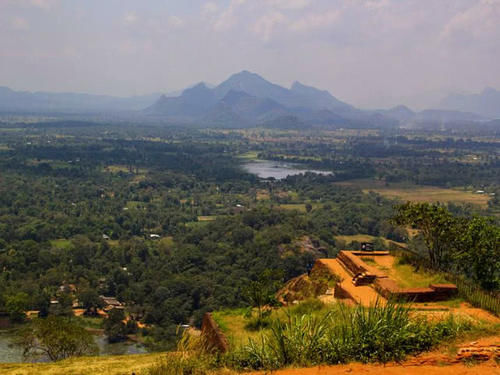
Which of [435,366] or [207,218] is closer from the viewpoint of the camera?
[435,366]

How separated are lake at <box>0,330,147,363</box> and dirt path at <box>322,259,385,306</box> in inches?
652

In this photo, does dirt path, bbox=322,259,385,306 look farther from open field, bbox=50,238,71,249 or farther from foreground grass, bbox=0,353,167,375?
open field, bbox=50,238,71,249

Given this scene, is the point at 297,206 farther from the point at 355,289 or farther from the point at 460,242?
the point at 355,289

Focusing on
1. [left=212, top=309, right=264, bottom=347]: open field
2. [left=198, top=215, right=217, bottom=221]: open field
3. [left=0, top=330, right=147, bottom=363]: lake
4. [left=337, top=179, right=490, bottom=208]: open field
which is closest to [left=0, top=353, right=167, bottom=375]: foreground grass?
[left=212, top=309, right=264, bottom=347]: open field

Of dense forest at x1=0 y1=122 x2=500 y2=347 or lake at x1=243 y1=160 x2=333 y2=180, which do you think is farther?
lake at x1=243 y1=160 x2=333 y2=180

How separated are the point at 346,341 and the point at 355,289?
6433 mm

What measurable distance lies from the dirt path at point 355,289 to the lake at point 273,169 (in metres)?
80.3

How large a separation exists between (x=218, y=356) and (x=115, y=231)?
1948 inches

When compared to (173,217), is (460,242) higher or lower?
higher

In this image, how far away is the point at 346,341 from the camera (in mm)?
8656

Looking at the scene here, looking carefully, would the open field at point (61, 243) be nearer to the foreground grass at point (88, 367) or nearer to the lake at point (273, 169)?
the foreground grass at point (88, 367)

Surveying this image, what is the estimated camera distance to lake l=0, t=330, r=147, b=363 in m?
26.6

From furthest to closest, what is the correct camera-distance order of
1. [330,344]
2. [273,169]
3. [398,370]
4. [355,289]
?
[273,169] < [355,289] < [330,344] < [398,370]

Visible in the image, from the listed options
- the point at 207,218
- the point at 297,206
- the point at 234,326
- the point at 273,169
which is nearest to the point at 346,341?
the point at 234,326
